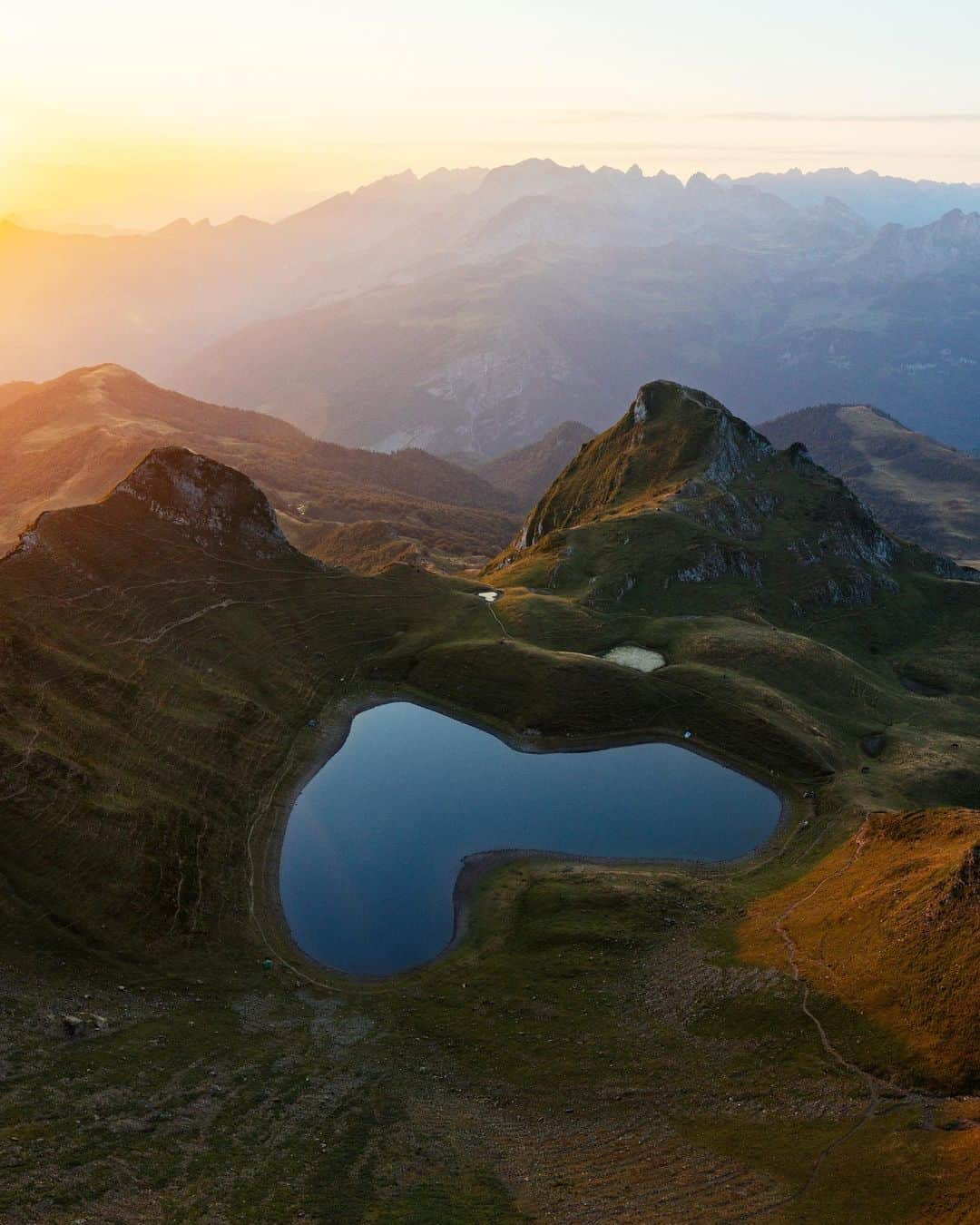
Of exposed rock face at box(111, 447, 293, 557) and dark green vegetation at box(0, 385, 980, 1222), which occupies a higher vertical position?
exposed rock face at box(111, 447, 293, 557)

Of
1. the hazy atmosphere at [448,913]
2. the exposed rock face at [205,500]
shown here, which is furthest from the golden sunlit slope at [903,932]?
the exposed rock face at [205,500]

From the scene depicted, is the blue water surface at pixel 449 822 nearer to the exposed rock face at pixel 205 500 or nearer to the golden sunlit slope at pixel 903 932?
the golden sunlit slope at pixel 903 932

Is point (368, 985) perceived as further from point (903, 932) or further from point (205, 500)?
point (205, 500)

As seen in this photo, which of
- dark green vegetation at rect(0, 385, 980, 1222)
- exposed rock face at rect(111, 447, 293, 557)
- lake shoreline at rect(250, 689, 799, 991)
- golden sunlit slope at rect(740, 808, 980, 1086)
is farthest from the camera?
exposed rock face at rect(111, 447, 293, 557)

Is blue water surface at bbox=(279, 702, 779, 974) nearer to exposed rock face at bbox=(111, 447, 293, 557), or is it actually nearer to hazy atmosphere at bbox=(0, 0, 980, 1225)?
hazy atmosphere at bbox=(0, 0, 980, 1225)

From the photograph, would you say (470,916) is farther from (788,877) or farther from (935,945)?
(935,945)

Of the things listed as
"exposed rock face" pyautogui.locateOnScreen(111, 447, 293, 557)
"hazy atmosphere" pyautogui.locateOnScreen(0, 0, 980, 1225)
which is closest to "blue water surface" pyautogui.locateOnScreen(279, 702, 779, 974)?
"hazy atmosphere" pyautogui.locateOnScreen(0, 0, 980, 1225)
